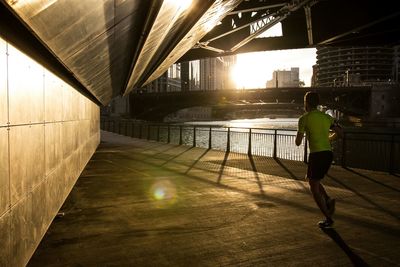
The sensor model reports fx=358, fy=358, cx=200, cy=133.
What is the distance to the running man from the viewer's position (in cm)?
543

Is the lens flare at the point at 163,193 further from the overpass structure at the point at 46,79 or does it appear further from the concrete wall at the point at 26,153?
the concrete wall at the point at 26,153

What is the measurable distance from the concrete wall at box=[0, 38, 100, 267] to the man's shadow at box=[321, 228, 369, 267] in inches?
144

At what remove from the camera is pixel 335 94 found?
234 feet

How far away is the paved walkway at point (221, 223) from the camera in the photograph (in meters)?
4.25

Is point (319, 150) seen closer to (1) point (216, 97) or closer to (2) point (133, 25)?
(2) point (133, 25)

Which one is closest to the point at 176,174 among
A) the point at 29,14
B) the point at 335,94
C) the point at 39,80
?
the point at 39,80

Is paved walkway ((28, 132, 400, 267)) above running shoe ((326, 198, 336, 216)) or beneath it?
beneath

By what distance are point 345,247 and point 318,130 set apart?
1774 mm

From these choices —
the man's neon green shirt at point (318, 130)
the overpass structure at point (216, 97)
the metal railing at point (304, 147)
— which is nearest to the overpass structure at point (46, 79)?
the man's neon green shirt at point (318, 130)

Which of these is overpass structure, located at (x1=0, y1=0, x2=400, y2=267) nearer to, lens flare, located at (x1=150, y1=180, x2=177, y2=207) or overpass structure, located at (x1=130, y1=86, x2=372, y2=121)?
lens flare, located at (x1=150, y1=180, x2=177, y2=207)

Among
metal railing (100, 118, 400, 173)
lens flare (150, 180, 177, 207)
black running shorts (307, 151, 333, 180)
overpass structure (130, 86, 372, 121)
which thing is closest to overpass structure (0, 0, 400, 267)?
lens flare (150, 180, 177, 207)

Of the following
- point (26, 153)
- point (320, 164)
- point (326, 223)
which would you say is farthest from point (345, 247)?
point (26, 153)

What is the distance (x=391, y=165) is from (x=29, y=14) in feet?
35.1

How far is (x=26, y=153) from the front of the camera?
383cm
